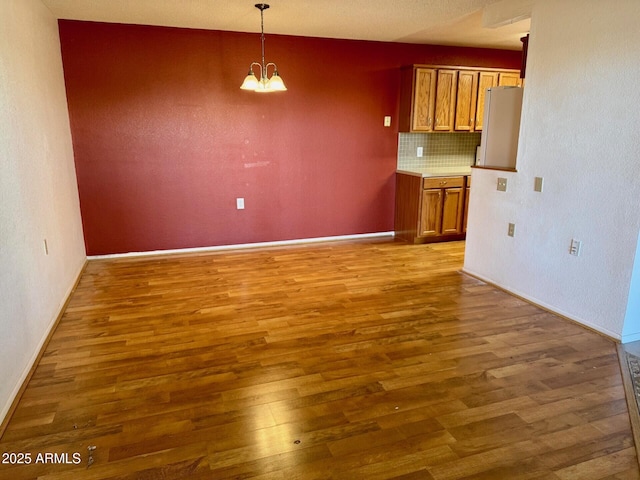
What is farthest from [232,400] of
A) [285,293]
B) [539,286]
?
[539,286]

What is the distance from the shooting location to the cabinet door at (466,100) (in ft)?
17.5

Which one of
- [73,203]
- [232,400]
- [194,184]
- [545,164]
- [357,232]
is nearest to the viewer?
[232,400]

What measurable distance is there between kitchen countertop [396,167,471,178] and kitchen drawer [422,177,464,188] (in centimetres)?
5

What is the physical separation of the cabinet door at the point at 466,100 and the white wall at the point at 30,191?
4203 mm

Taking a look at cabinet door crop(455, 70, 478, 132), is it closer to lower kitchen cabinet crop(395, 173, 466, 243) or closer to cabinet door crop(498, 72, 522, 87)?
cabinet door crop(498, 72, 522, 87)

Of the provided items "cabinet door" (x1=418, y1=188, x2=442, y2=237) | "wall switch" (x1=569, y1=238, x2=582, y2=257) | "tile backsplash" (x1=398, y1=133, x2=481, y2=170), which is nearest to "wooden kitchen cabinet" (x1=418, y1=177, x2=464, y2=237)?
"cabinet door" (x1=418, y1=188, x2=442, y2=237)

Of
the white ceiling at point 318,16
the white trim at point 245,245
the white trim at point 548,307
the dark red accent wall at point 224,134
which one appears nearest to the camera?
the white trim at point 548,307

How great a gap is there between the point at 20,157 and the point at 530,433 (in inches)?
126

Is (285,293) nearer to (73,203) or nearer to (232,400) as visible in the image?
(232,400)

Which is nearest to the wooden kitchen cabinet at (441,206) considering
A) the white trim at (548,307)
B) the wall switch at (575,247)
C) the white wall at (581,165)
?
the white trim at (548,307)

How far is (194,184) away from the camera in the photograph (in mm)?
4941

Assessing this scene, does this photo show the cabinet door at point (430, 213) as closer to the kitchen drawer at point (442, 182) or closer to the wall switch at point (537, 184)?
the kitchen drawer at point (442, 182)

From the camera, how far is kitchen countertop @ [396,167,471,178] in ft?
17.1

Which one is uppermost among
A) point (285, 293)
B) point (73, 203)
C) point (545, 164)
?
point (545, 164)
